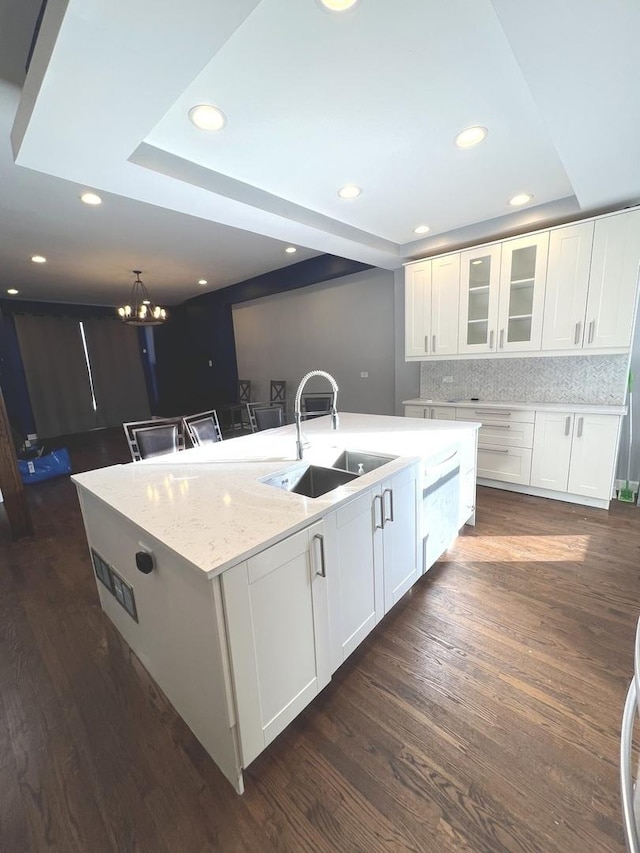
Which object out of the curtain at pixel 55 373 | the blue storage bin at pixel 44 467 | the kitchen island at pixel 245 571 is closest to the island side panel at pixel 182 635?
the kitchen island at pixel 245 571

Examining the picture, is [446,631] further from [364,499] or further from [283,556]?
[283,556]

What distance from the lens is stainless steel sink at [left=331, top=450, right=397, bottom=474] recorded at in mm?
1923

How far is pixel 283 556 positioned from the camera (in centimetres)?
→ 113

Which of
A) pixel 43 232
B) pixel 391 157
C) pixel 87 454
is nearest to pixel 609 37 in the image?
pixel 391 157

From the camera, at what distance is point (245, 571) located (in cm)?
102

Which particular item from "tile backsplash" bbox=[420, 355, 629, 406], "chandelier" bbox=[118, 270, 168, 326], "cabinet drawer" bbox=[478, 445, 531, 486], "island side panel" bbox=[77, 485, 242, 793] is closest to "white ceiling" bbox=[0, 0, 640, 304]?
"tile backsplash" bbox=[420, 355, 629, 406]

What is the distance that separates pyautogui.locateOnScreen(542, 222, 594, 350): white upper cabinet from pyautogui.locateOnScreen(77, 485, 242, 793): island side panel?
3.33 meters

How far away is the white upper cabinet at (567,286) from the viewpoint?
110 inches

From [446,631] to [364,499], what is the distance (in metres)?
0.92

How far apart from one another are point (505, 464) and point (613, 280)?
1.71m

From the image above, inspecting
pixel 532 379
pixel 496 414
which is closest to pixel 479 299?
pixel 532 379

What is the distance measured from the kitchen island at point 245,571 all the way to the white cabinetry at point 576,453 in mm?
1770

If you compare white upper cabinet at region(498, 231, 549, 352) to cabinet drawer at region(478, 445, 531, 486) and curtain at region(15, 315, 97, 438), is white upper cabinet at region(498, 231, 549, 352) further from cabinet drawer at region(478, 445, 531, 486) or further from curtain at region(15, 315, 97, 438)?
curtain at region(15, 315, 97, 438)

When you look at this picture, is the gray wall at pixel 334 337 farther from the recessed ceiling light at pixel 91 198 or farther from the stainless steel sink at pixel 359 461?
the recessed ceiling light at pixel 91 198
